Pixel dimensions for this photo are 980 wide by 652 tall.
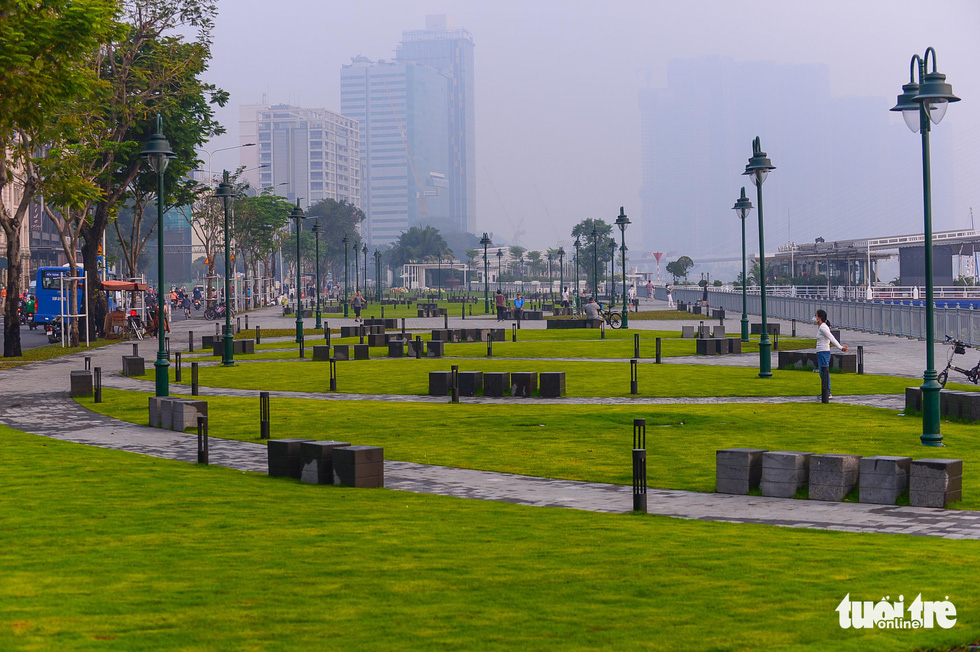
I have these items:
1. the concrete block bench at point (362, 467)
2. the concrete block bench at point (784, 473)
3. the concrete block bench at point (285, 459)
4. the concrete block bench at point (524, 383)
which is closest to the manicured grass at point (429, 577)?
the concrete block bench at point (362, 467)

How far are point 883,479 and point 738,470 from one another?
1.76 meters

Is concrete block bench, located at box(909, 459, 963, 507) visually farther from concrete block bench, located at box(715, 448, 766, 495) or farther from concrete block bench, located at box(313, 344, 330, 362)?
concrete block bench, located at box(313, 344, 330, 362)

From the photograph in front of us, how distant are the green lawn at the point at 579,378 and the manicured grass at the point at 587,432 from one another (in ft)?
11.4

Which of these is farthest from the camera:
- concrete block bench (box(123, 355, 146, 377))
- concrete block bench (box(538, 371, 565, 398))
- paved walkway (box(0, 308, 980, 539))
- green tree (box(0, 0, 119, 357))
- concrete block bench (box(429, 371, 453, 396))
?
concrete block bench (box(123, 355, 146, 377))

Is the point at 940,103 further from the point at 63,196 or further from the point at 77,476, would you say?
the point at 63,196

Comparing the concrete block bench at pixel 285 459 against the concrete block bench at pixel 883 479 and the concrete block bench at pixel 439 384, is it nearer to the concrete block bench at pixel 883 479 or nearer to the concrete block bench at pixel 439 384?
the concrete block bench at pixel 883 479

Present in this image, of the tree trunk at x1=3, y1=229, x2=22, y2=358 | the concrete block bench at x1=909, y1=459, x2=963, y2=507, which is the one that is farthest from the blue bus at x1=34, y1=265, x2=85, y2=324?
the concrete block bench at x1=909, y1=459, x2=963, y2=507

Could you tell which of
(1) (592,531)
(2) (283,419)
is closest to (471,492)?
(1) (592,531)

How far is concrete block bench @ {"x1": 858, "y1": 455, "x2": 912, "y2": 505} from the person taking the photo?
43.5 feet

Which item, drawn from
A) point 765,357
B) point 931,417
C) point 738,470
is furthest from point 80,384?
point 931,417

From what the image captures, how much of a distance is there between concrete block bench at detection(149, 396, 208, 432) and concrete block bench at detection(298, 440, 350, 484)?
6.22 m

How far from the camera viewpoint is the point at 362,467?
14.5 m

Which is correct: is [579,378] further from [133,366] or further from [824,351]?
[133,366]

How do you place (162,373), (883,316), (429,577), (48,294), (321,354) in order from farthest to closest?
(48,294) < (883,316) < (321,354) < (162,373) < (429,577)
